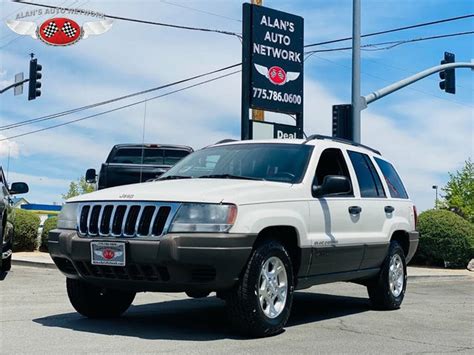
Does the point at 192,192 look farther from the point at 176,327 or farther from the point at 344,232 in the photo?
the point at 344,232

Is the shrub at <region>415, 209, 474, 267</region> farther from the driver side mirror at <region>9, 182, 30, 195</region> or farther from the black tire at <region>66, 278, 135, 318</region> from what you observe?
the black tire at <region>66, 278, 135, 318</region>

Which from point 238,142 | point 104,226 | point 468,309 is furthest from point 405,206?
point 104,226

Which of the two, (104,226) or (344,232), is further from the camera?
(344,232)

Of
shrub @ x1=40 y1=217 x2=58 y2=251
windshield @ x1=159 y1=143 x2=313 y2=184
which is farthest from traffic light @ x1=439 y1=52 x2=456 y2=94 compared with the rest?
windshield @ x1=159 y1=143 x2=313 y2=184

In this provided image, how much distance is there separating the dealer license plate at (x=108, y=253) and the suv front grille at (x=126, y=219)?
4.0 inches

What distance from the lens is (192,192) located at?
6141mm

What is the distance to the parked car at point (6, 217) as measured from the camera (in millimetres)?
10405

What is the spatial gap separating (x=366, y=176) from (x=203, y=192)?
9.81 ft

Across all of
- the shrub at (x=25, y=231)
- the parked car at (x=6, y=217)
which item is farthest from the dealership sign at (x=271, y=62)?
the parked car at (x=6, y=217)

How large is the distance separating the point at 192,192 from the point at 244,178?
0.95m

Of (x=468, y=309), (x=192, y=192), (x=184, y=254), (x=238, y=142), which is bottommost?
(x=468, y=309)

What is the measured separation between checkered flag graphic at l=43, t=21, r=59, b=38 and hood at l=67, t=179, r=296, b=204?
855 inches

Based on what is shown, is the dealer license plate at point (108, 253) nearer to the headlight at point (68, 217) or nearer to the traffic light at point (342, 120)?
the headlight at point (68, 217)

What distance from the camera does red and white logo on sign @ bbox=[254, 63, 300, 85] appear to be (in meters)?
17.2
